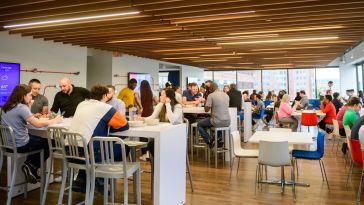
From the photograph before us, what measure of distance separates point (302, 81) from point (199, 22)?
12917mm

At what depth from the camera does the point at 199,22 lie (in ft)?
18.0

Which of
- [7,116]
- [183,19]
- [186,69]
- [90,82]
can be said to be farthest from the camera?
[186,69]

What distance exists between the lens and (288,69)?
55.2 ft

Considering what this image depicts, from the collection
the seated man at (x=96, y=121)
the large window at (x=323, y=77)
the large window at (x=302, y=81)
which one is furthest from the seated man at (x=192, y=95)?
the large window at (x=323, y=77)

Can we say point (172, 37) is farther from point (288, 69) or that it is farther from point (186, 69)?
point (288, 69)

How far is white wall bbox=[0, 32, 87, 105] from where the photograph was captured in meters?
6.85

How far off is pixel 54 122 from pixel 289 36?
5.37m

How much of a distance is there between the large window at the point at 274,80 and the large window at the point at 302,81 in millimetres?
319

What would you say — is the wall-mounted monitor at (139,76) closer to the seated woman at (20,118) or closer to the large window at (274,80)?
the seated woman at (20,118)

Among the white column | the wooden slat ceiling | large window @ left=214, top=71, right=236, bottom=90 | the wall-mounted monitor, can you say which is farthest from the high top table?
large window @ left=214, top=71, right=236, bottom=90

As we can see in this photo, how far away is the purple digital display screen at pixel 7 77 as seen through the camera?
261 inches

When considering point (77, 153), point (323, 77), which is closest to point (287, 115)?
point (77, 153)

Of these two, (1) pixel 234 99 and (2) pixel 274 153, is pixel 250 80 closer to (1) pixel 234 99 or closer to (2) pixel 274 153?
(1) pixel 234 99

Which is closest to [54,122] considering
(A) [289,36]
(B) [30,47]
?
(B) [30,47]
